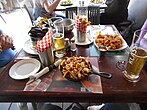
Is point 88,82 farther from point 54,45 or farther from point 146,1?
point 146,1

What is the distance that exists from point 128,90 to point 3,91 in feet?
2.29

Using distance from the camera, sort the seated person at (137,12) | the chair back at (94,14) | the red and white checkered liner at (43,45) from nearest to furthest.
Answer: the red and white checkered liner at (43,45)
the chair back at (94,14)
the seated person at (137,12)

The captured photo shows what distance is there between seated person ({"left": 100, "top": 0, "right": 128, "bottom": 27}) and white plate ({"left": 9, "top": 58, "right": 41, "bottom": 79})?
5.96 feet

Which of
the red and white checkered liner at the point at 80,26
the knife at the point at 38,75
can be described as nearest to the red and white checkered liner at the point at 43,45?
the knife at the point at 38,75

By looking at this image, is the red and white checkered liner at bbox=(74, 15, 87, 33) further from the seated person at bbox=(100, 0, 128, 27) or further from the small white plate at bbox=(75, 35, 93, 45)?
the seated person at bbox=(100, 0, 128, 27)

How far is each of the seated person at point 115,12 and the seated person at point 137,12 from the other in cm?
9

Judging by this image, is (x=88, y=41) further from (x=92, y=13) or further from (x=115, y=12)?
(x=115, y=12)

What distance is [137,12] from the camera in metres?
2.10

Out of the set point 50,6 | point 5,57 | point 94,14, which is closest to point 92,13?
point 94,14

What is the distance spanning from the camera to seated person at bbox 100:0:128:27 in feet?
7.37

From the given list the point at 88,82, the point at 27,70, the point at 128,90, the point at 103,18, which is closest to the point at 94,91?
the point at 88,82

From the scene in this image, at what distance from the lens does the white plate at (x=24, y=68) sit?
35.0 inches

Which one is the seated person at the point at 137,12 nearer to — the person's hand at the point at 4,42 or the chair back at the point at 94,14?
the chair back at the point at 94,14

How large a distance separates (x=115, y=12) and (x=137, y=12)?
0.36 m
